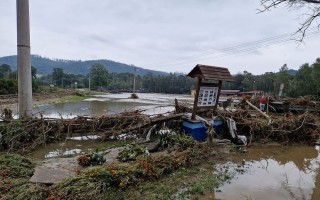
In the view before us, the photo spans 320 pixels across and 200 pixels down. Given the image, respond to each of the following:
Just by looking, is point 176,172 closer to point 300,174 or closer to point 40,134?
point 300,174

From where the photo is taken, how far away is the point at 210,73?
29.7ft

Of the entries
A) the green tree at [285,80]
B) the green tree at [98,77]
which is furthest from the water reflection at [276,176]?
the green tree at [98,77]

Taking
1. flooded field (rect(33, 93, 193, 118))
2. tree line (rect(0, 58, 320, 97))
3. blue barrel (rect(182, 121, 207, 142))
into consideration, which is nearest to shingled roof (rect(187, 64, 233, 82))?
blue barrel (rect(182, 121, 207, 142))

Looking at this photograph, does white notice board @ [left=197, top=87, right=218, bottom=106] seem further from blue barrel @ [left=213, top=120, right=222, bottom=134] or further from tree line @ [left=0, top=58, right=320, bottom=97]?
tree line @ [left=0, top=58, right=320, bottom=97]

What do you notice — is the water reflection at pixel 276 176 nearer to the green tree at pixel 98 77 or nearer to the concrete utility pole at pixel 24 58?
the concrete utility pole at pixel 24 58

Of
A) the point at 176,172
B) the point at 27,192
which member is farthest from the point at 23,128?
the point at 176,172

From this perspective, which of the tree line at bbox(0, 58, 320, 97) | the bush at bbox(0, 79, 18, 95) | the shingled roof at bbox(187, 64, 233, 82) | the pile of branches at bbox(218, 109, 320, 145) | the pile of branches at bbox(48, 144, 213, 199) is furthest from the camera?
the tree line at bbox(0, 58, 320, 97)

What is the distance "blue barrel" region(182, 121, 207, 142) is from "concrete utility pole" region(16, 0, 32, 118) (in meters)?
5.82

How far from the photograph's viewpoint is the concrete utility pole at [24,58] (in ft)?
28.4

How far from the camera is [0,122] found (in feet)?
27.7

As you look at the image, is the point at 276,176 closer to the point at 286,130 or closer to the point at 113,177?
the point at 113,177

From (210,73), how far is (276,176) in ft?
13.7

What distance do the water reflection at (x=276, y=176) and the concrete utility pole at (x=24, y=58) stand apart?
292 inches

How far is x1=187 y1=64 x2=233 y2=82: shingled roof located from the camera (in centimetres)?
881
